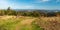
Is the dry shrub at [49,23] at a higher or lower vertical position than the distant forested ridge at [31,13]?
lower

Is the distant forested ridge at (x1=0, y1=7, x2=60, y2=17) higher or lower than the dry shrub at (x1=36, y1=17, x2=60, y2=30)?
higher

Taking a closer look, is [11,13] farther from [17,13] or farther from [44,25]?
[44,25]

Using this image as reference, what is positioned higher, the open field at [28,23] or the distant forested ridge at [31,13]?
the distant forested ridge at [31,13]

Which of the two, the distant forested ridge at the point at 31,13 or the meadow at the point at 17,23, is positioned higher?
the distant forested ridge at the point at 31,13

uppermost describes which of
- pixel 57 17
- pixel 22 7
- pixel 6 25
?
pixel 22 7

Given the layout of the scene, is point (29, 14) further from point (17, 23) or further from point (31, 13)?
point (17, 23)

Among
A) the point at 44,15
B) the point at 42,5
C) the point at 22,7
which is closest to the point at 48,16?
the point at 44,15
